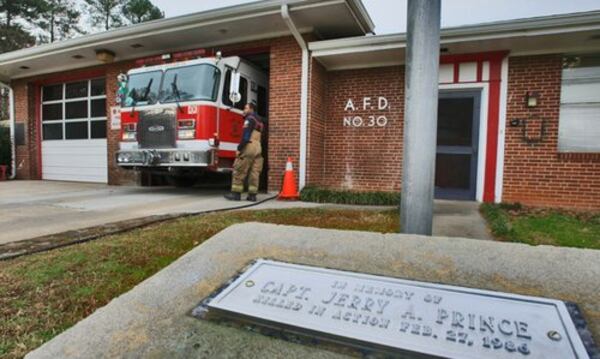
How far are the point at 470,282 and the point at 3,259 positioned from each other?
336 centimetres

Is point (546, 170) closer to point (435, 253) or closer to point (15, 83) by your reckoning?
point (435, 253)

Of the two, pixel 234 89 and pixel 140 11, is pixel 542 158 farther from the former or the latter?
pixel 140 11

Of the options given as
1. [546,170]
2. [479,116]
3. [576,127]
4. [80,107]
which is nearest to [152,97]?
[80,107]

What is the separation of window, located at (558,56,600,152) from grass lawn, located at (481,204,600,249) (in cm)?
165

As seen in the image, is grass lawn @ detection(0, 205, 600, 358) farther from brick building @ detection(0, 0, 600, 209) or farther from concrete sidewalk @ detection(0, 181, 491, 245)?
brick building @ detection(0, 0, 600, 209)

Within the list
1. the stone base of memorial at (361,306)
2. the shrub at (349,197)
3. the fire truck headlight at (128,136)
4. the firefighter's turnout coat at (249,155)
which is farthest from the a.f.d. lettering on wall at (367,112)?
the stone base of memorial at (361,306)

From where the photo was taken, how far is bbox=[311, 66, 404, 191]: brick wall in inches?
307

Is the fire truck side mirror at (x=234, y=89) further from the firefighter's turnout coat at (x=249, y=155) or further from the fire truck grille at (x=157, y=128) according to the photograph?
the fire truck grille at (x=157, y=128)

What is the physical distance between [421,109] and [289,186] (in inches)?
195

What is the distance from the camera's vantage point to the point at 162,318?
1.63 meters

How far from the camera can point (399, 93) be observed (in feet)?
25.4

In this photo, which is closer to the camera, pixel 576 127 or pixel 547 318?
pixel 547 318

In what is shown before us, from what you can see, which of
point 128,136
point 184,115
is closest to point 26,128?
point 128,136

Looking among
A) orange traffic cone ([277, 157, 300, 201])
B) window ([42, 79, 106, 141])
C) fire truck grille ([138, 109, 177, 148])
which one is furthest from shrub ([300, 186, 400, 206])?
window ([42, 79, 106, 141])
